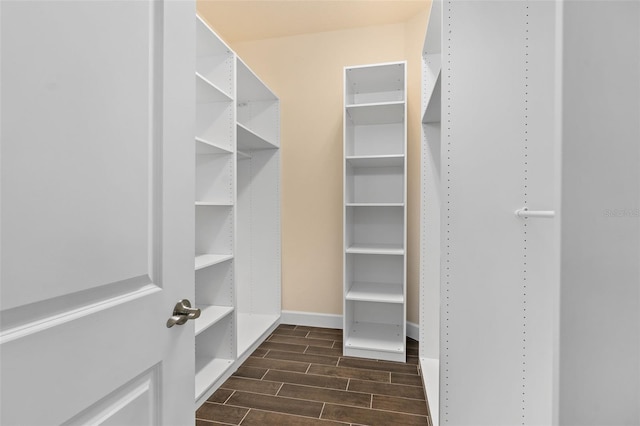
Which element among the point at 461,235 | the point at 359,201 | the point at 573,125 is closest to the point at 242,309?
the point at 359,201

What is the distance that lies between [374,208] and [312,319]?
1228 mm

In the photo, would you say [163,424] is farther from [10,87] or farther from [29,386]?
[10,87]

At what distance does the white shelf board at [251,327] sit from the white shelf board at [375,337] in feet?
2.44

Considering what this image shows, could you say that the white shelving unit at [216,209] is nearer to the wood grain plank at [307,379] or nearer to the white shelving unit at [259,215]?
the wood grain plank at [307,379]

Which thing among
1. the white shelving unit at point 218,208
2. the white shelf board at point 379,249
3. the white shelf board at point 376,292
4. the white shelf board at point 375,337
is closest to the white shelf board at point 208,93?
the white shelving unit at point 218,208

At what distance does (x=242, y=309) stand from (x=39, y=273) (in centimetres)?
290

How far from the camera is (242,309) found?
326 cm

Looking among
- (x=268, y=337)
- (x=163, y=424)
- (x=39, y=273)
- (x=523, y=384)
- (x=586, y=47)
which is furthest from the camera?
(x=268, y=337)

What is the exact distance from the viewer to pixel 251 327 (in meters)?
2.89

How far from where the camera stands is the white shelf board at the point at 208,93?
1966mm

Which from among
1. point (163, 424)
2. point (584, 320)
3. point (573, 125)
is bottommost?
point (163, 424)

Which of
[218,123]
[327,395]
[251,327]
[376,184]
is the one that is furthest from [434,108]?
[251,327]

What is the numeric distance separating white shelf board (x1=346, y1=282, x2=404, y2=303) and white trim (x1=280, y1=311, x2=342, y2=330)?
430mm

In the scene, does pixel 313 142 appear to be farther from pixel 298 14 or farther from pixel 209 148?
pixel 209 148
